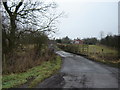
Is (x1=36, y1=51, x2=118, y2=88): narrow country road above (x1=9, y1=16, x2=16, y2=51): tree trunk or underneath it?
underneath

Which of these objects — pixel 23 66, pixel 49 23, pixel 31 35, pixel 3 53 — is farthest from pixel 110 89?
pixel 49 23

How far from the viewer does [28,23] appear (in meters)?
14.0

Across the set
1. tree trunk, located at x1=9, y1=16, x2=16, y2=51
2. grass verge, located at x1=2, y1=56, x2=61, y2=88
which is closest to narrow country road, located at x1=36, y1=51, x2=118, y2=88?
grass verge, located at x1=2, y1=56, x2=61, y2=88

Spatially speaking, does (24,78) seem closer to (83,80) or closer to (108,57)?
(83,80)

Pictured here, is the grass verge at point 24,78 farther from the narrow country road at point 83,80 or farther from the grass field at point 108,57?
the grass field at point 108,57

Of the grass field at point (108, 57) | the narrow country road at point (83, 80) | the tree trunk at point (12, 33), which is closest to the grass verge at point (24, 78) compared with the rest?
the narrow country road at point (83, 80)

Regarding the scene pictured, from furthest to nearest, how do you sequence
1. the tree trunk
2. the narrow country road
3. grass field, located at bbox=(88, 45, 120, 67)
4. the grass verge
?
grass field, located at bbox=(88, 45, 120, 67)
the tree trunk
the grass verge
the narrow country road

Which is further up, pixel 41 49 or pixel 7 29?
pixel 7 29

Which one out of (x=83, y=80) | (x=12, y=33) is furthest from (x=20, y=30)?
(x=83, y=80)

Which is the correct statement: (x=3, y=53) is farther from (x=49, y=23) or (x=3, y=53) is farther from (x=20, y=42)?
(x=49, y=23)

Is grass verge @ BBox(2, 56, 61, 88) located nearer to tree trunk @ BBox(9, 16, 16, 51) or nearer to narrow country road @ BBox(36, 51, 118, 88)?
narrow country road @ BBox(36, 51, 118, 88)

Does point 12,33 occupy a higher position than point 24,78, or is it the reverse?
point 12,33

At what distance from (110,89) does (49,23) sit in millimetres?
12432

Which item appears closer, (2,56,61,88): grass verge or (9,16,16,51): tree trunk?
(2,56,61,88): grass verge
